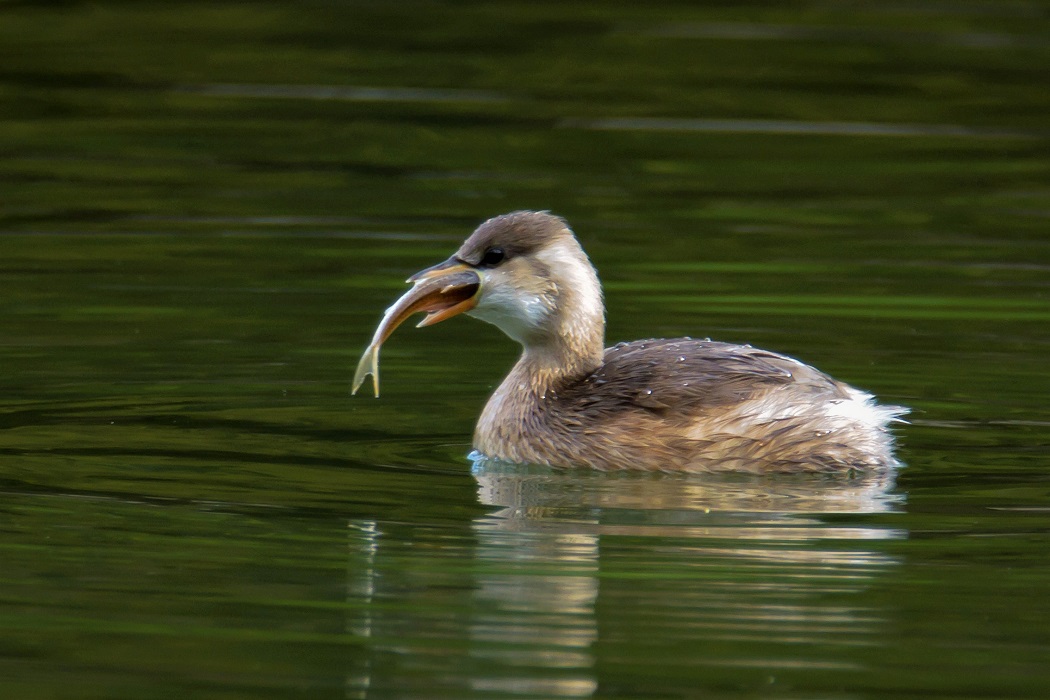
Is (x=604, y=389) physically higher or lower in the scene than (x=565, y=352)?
lower

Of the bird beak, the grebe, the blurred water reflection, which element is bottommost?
the blurred water reflection

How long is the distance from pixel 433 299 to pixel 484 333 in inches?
106

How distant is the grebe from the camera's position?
793 centimetres

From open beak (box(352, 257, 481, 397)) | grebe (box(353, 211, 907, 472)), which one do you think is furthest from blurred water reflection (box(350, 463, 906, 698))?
open beak (box(352, 257, 481, 397))

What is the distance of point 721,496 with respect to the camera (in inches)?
295

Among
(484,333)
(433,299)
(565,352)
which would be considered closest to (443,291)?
(433,299)

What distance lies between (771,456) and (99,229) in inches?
228

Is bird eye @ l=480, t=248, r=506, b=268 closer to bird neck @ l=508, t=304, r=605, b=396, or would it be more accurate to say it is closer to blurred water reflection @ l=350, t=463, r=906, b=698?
bird neck @ l=508, t=304, r=605, b=396

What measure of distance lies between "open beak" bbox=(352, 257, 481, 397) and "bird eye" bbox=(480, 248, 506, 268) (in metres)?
0.07

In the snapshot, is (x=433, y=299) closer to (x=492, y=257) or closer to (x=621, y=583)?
(x=492, y=257)

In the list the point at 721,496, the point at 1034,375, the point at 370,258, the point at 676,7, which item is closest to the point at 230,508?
the point at 721,496

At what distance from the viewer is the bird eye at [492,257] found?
816 cm

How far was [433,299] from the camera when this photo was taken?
813 centimetres

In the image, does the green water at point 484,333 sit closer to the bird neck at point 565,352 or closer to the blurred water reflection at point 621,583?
the blurred water reflection at point 621,583
